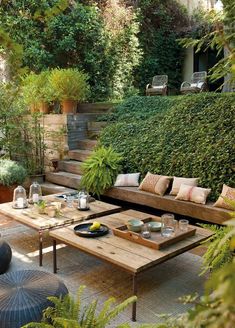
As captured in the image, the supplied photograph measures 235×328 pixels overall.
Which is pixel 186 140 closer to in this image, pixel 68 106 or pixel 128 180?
pixel 128 180

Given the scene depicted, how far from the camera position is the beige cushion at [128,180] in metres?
5.83

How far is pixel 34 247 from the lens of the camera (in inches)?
177

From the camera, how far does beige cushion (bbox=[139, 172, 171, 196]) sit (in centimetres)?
528

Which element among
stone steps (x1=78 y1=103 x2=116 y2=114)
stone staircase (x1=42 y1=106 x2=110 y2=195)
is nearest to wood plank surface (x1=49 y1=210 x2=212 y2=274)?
stone staircase (x1=42 y1=106 x2=110 y2=195)

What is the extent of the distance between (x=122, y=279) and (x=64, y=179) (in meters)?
3.53

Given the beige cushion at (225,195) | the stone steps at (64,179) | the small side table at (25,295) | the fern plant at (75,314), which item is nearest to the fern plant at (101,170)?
the stone steps at (64,179)

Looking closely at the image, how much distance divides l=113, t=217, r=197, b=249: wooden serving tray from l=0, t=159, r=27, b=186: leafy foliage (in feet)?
10.7

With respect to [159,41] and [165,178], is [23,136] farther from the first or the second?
[159,41]

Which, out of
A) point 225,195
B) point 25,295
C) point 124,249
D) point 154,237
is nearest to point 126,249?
point 124,249

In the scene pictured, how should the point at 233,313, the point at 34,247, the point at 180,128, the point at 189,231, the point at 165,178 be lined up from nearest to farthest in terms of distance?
1. the point at 233,313
2. the point at 189,231
3. the point at 34,247
4. the point at 165,178
5. the point at 180,128

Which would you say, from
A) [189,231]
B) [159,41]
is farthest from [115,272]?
[159,41]

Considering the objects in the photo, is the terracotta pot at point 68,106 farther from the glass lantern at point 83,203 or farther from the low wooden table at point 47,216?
the glass lantern at point 83,203

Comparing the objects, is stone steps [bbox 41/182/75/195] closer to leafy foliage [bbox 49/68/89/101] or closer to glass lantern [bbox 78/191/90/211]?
leafy foliage [bbox 49/68/89/101]

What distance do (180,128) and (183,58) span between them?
24.3 feet
